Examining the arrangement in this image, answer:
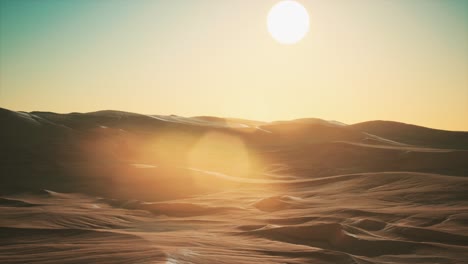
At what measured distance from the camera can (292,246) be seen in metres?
8.59

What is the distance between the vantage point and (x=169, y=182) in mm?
20906

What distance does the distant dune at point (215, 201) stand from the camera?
811 cm

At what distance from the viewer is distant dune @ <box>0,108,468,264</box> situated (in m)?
8.11

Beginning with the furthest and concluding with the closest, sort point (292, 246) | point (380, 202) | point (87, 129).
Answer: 1. point (87, 129)
2. point (380, 202)
3. point (292, 246)

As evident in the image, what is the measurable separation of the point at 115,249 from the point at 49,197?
1099cm

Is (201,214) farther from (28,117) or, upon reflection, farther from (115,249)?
(28,117)

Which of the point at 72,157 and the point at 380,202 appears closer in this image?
the point at 380,202

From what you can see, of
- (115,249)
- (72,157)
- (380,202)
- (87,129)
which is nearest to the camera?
(115,249)

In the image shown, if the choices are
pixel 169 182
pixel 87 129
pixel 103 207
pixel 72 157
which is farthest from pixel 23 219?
pixel 87 129

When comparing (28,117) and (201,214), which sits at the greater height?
(28,117)

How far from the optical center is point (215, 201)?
1614 centimetres

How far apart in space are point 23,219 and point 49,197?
631 centimetres

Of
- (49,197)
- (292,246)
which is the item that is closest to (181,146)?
(49,197)

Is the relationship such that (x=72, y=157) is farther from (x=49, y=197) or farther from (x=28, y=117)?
(x=49, y=197)
